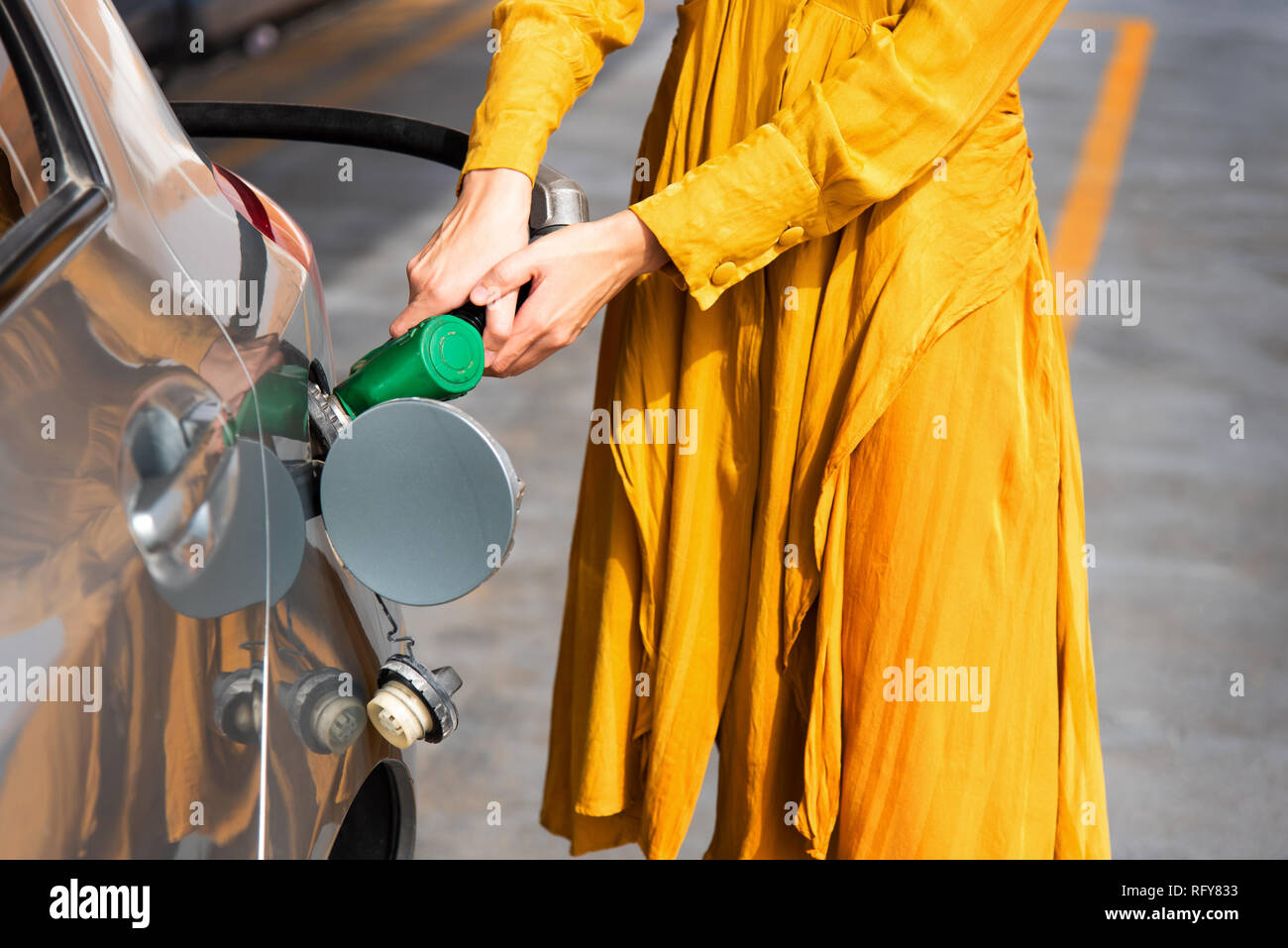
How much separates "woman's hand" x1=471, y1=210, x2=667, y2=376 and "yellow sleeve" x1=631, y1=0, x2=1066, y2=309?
1.3 inches

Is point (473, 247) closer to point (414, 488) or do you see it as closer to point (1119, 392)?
point (414, 488)

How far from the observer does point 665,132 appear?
1554 mm

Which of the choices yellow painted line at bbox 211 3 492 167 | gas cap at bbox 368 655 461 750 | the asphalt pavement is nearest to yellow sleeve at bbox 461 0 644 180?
gas cap at bbox 368 655 461 750

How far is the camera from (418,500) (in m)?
1.10

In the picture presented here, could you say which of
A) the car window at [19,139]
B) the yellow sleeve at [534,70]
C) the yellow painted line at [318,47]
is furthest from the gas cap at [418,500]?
the yellow painted line at [318,47]

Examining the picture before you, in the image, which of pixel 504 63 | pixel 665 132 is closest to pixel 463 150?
pixel 504 63

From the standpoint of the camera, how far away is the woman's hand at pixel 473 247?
1.31m

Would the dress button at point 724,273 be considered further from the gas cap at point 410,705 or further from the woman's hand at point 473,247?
the gas cap at point 410,705

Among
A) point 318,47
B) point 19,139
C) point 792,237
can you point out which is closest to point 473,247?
point 792,237

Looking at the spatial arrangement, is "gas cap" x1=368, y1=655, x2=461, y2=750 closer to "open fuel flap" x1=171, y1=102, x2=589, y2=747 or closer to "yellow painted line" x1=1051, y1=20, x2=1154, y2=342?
"open fuel flap" x1=171, y1=102, x2=589, y2=747

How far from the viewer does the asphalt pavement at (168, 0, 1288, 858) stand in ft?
8.48

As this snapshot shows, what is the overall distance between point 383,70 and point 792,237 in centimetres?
646

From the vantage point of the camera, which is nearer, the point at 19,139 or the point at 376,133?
the point at 19,139

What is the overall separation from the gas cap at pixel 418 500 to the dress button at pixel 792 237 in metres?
0.42
